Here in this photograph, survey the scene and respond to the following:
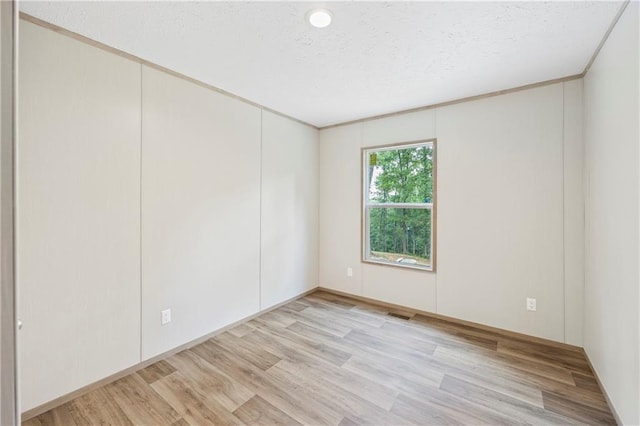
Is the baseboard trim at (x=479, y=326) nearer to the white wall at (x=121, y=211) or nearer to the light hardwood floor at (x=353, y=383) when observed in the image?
the light hardwood floor at (x=353, y=383)

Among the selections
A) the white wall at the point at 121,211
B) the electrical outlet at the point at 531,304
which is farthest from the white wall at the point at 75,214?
the electrical outlet at the point at 531,304

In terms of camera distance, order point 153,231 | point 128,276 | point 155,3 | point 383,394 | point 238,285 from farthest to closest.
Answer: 1. point 238,285
2. point 153,231
3. point 128,276
4. point 383,394
5. point 155,3

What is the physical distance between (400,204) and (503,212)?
1104 mm

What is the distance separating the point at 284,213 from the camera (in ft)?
12.0

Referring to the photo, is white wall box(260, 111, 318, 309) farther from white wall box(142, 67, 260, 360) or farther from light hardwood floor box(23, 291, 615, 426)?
light hardwood floor box(23, 291, 615, 426)

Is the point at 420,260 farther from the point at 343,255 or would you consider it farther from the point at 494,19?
the point at 494,19

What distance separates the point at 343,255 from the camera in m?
4.02

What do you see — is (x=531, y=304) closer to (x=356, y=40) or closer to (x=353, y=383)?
(x=353, y=383)

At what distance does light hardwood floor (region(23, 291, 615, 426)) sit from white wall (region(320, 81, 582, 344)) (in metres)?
0.37

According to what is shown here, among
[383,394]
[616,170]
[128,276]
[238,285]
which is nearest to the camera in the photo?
[616,170]

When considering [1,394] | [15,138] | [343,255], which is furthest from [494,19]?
[343,255]

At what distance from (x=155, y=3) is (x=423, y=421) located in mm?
2913

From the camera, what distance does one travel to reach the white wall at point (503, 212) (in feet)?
8.39

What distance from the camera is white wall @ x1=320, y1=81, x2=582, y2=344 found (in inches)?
101
